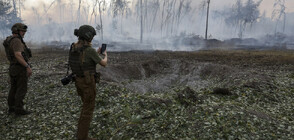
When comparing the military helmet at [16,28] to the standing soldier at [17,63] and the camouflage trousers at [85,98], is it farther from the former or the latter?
the camouflage trousers at [85,98]

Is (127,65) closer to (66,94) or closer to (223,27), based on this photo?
(66,94)

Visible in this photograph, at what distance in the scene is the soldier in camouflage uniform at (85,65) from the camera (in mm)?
5105

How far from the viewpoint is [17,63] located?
7.05 metres

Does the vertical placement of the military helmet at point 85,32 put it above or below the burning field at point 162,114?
above

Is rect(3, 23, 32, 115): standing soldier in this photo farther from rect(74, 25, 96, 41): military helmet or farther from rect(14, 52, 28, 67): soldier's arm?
rect(74, 25, 96, 41): military helmet

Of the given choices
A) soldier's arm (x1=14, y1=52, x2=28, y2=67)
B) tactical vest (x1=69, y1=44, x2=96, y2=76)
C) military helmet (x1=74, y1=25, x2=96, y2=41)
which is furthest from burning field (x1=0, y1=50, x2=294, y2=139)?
military helmet (x1=74, y1=25, x2=96, y2=41)

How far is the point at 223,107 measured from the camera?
793 centimetres

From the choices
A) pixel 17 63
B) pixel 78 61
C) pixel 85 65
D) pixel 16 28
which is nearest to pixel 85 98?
pixel 85 65

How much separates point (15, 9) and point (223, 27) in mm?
135359

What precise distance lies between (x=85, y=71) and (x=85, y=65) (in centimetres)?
17

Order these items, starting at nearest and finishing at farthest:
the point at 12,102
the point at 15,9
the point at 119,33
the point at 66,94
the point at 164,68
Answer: the point at 12,102 < the point at 66,94 < the point at 164,68 < the point at 15,9 < the point at 119,33

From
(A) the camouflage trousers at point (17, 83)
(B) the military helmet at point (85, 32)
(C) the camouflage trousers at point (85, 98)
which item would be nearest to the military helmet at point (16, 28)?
(A) the camouflage trousers at point (17, 83)

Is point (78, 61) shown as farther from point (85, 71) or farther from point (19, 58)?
point (19, 58)

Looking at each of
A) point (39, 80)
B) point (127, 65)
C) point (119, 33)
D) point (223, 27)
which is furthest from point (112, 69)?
point (223, 27)
